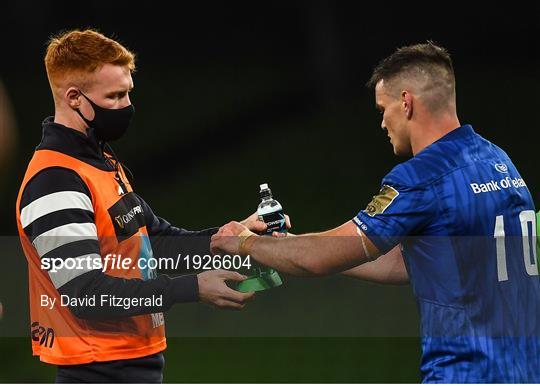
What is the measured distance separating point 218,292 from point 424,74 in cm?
120

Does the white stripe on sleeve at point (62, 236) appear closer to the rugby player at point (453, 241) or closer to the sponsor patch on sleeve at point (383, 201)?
the rugby player at point (453, 241)

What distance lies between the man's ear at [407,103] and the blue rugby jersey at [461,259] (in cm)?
19

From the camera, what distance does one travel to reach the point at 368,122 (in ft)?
39.0

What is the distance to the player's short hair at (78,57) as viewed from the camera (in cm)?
391

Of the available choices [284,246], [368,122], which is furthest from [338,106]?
[284,246]

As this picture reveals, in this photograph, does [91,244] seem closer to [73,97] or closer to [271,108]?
[73,97]

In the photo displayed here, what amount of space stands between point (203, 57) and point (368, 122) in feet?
8.23

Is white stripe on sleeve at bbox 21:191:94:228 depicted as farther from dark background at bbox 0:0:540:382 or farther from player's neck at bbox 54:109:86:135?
dark background at bbox 0:0:540:382

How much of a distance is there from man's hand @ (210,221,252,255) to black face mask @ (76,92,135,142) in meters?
0.65

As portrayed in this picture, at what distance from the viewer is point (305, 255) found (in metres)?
3.83

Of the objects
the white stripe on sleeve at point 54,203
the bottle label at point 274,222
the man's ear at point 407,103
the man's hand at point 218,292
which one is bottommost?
the man's hand at point 218,292

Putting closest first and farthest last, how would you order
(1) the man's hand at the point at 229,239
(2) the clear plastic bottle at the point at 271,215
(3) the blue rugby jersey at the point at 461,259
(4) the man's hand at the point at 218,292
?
1. (3) the blue rugby jersey at the point at 461,259
2. (4) the man's hand at the point at 218,292
3. (1) the man's hand at the point at 229,239
4. (2) the clear plastic bottle at the point at 271,215

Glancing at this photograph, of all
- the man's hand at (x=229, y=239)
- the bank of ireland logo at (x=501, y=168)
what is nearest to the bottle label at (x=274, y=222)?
the man's hand at (x=229, y=239)

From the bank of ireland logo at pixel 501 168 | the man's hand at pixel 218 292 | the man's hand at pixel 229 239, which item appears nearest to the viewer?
the bank of ireland logo at pixel 501 168
